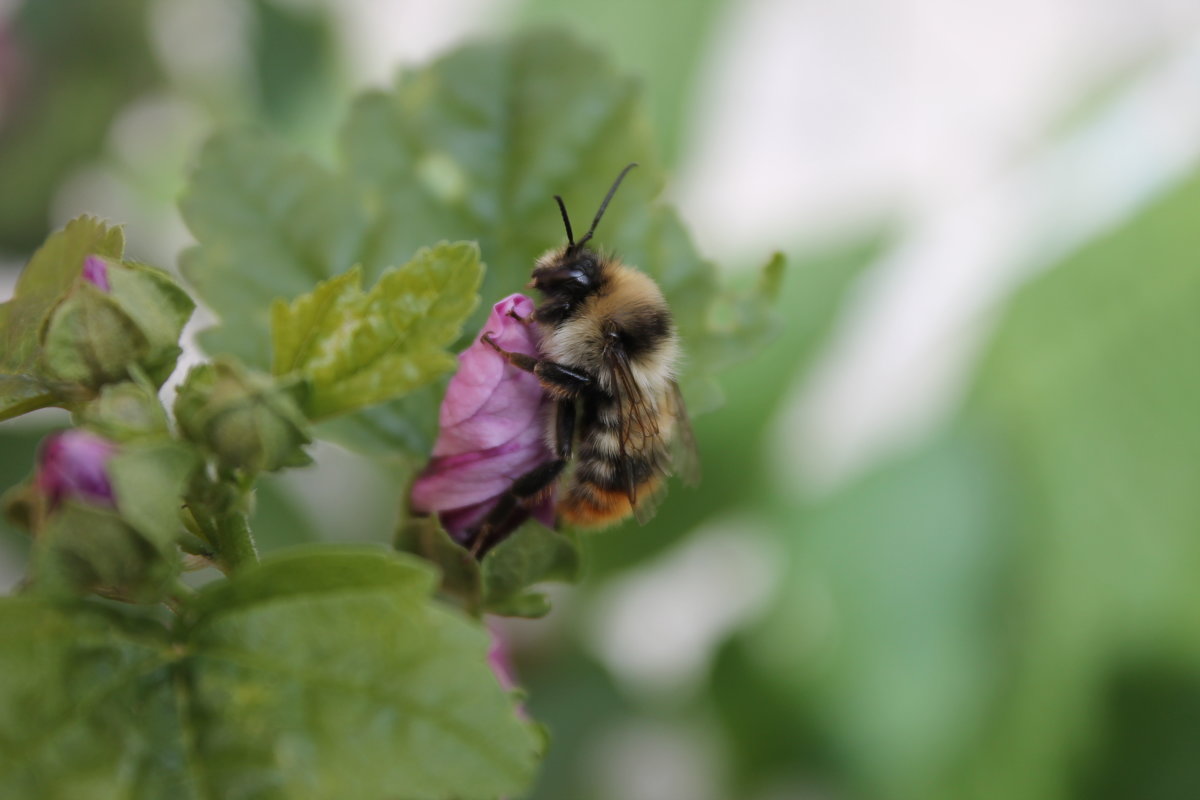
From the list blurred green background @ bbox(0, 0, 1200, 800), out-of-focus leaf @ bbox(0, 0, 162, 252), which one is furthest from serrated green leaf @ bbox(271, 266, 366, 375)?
out-of-focus leaf @ bbox(0, 0, 162, 252)

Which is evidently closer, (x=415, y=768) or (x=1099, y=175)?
(x=415, y=768)

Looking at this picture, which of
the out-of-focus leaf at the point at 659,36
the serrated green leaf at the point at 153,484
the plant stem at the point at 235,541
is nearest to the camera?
the serrated green leaf at the point at 153,484

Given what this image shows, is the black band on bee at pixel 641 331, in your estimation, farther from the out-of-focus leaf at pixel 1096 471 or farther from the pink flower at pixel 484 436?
the out-of-focus leaf at pixel 1096 471

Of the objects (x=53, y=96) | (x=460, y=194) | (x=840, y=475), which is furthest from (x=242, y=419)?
(x=53, y=96)

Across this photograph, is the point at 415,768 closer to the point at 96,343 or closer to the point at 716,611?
the point at 96,343

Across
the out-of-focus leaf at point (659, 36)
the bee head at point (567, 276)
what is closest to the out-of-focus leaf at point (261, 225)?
the bee head at point (567, 276)

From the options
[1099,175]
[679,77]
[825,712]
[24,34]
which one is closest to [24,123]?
[24,34]

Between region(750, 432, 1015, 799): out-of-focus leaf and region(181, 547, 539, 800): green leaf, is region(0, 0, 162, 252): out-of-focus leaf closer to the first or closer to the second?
region(750, 432, 1015, 799): out-of-focus leaf
